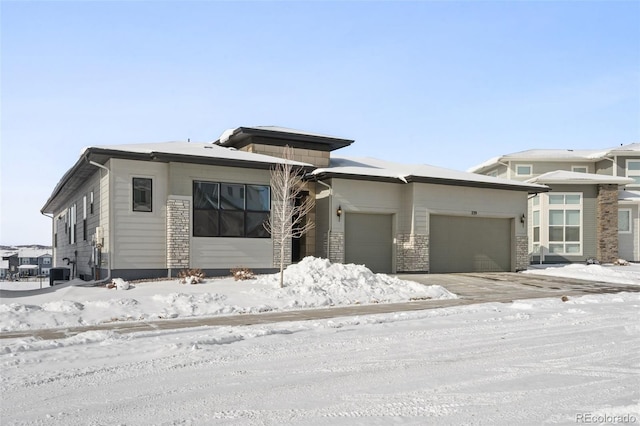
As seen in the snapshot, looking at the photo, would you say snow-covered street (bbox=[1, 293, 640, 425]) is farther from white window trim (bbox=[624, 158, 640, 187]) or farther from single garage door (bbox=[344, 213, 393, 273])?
white window trim (bbox=[624, 158, 640, 187])

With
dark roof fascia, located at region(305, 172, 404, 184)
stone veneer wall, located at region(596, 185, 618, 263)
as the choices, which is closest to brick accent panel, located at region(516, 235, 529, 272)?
dark roof fascia, located at region(305, 172, 404, 184)

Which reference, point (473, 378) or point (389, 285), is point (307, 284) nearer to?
point (389, 285)

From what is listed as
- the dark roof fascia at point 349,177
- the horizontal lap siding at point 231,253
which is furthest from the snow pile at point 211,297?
the dark roof fascia at point 349,177

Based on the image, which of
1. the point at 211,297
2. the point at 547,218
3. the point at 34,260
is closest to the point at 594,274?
the point at 547,218

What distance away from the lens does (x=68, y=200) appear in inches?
1016

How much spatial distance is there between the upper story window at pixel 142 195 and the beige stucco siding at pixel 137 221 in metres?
0.12

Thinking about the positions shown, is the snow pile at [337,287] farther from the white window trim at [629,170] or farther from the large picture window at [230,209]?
the white window trim at [629,170]

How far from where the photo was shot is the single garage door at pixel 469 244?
74.8 ft

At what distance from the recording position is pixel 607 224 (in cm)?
2916

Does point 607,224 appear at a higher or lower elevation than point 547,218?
lower

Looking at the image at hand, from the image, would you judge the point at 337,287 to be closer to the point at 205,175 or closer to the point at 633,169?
the point at 205,175

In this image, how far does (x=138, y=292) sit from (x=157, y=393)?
886cm

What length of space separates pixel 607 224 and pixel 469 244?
1104cm

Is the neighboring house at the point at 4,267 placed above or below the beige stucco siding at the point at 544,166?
below
